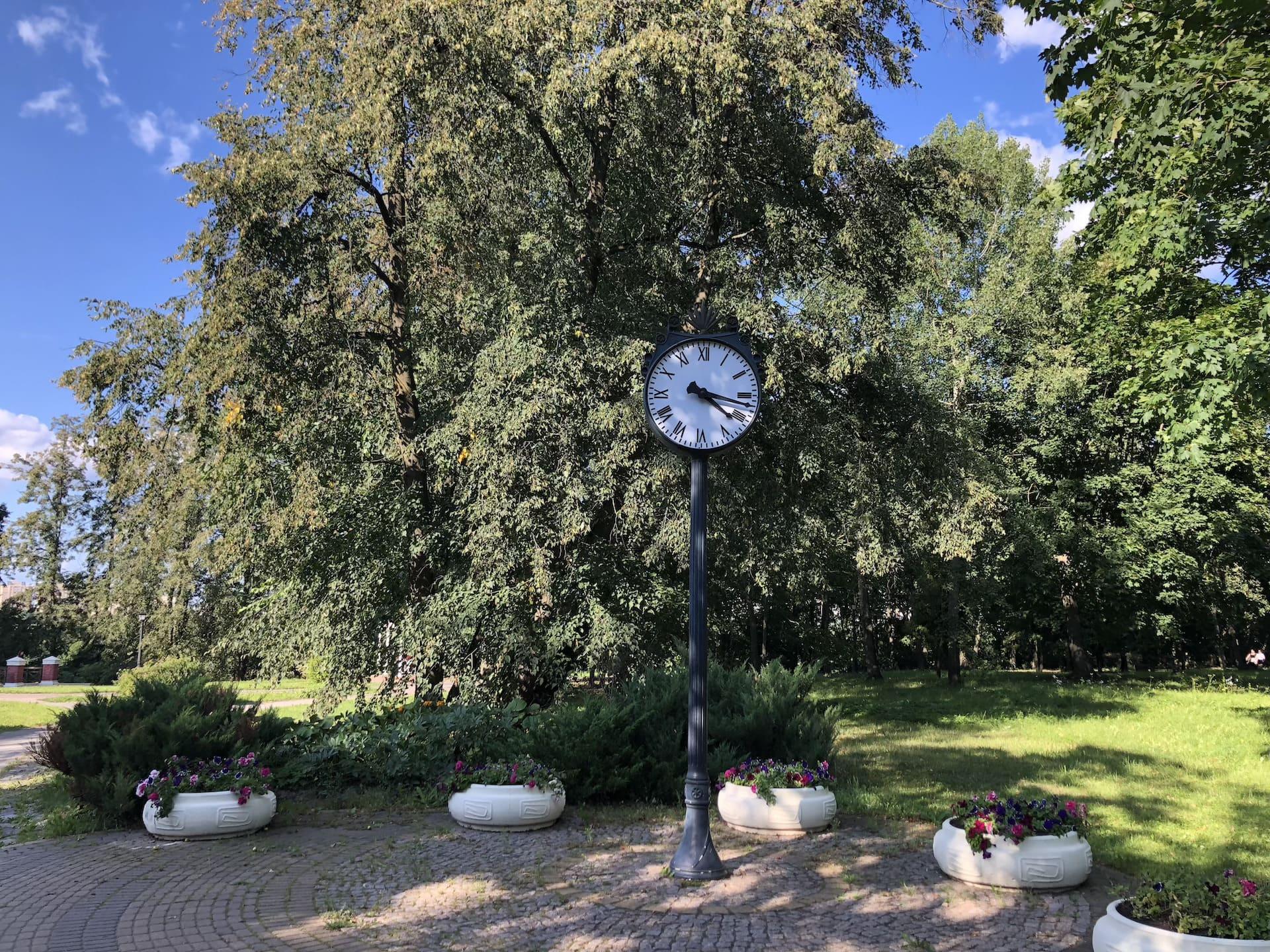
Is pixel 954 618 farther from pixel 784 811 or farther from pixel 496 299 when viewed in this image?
pixel 784 811

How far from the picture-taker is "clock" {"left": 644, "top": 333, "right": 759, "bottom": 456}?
6.30 meters

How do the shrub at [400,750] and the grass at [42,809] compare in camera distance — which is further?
the shrub at [400,750]

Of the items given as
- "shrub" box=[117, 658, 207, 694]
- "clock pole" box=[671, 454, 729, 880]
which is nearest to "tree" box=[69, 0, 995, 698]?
"clock pole" box=[671, 454, 729, 880]

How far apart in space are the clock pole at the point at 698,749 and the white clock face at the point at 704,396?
51cm

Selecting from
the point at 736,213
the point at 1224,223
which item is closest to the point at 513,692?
the point at 736,213

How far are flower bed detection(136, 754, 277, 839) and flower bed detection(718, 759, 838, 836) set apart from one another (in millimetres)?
3930

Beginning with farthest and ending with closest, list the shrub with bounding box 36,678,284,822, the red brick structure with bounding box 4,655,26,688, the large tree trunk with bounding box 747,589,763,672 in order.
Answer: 1. the red brick structure with bounding box 4,655,26,688
2. the large tree trunk with bounding box 747,589,763,672
3. the shrub with bounding box 36,678,284,822

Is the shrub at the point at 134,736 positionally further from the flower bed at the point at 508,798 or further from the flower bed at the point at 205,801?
the flower bed at the point at 508,798

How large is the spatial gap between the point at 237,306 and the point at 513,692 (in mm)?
6766

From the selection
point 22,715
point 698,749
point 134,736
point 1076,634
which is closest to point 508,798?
point 698,749

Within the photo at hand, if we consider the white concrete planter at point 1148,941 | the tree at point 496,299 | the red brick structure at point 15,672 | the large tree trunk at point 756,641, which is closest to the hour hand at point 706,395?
the white concrete planter at point 1148,941

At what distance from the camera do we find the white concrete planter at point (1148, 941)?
367cm

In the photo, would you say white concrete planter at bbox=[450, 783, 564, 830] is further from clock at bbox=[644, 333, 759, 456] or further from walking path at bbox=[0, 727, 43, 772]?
walking path at bbox=[0, 727, 43, 772]

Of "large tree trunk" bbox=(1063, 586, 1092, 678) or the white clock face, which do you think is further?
"large tree trunk" bbox=(1063, 586, 1092, 678)
